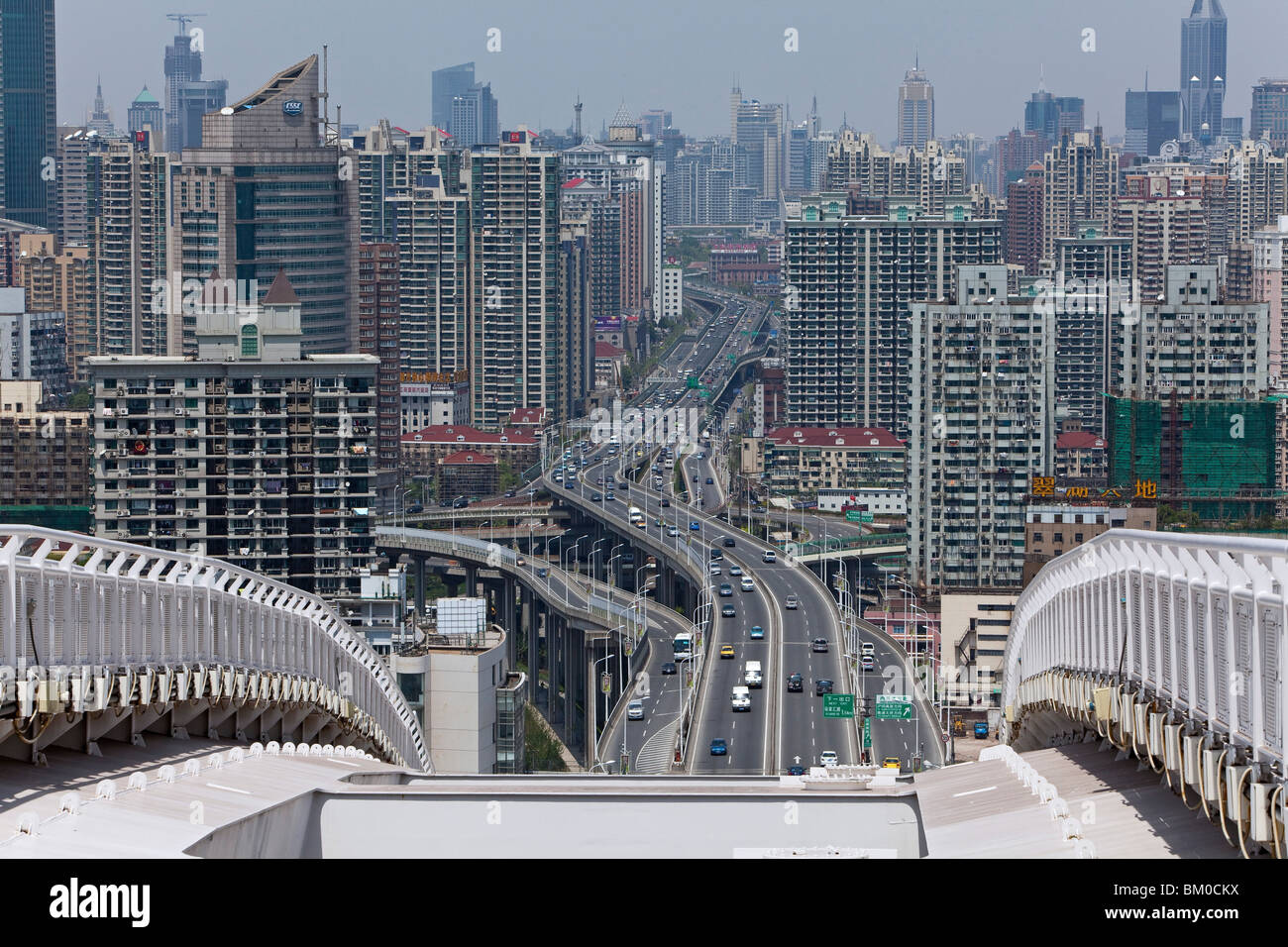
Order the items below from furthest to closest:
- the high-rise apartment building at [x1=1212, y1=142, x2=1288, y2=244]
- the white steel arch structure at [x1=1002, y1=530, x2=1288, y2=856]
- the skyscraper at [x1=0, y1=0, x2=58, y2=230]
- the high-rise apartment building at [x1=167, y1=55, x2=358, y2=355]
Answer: the skyscraper at [x1=0, y1=0, x2=58, y2=230] → the high-rise apartment building at [x1=1212, y1=142, x2=1288, y2=244] → the high-rise apartment building at [x1=167, y1=55, x2=358, y2=355] → the white steel arch structure at [x1=1002, y1=530, x2=1288, y2=856]

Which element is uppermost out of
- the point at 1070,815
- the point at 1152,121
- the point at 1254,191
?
the point at 1152,121

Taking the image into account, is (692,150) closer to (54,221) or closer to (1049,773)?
(54,221)

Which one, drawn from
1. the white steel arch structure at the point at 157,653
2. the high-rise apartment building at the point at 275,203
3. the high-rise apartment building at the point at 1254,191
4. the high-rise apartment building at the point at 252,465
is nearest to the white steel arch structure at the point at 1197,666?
the white steel arch structure at the point at 157,653

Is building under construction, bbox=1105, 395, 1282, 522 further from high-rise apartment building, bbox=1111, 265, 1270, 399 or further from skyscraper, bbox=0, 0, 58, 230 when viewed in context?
skyscraper, bbox=0, 0, 58, 230

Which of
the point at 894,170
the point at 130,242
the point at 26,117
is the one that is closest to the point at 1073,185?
the point at 894,170

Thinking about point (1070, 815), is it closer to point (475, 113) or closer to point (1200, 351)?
point (1200, 351)

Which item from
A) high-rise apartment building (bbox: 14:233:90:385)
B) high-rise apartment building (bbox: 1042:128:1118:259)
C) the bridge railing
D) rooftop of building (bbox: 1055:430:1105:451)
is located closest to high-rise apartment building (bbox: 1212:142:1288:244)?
high-rise apartment building (bbox: 1042:128:1118:259)
